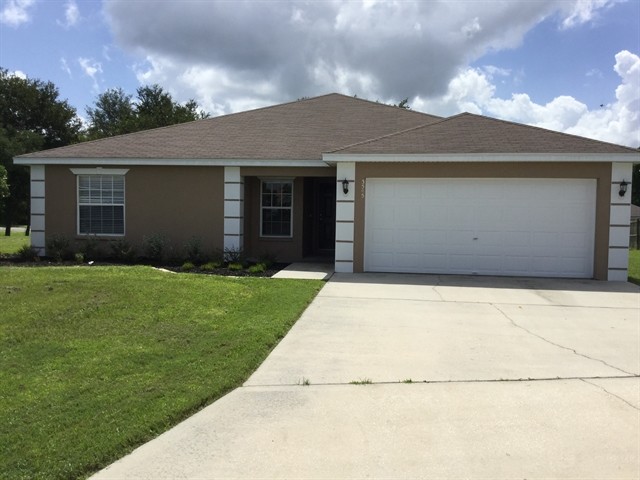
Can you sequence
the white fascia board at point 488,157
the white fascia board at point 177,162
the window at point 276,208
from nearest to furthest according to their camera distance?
the white fascia board at point 488,157 → the white fascia board at point 177,162 → the window at point 276,208

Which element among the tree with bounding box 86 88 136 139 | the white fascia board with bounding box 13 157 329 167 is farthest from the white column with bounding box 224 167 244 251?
the tree with bounding box 86 88 136 139

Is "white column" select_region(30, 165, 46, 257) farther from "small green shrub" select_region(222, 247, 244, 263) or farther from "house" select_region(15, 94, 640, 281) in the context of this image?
"small green shrub" select_region(222, 247, 244, 263)

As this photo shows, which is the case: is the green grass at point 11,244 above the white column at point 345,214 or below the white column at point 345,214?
below

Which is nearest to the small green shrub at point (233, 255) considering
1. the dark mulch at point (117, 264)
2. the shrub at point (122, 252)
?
the dark mulch at point (117, 264)

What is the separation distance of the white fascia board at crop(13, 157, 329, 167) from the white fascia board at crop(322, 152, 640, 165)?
1.51m

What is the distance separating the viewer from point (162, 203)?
49.3 ft

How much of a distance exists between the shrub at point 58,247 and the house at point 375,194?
1.88 ft

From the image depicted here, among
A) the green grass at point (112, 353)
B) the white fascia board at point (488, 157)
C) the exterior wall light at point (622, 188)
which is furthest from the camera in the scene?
the exterior wall light at point (622, 188)

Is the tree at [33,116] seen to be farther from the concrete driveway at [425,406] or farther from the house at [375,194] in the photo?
the concrete driveway at [425,406]

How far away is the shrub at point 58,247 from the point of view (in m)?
14.6

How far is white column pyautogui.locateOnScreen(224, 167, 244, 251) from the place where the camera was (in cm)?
1459

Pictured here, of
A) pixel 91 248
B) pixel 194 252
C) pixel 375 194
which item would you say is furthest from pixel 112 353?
pixel 91 248

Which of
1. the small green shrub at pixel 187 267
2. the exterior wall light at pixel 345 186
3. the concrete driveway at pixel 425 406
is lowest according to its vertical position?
the concrete driveway at pixel 425 406

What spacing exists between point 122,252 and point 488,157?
9.92 meters
